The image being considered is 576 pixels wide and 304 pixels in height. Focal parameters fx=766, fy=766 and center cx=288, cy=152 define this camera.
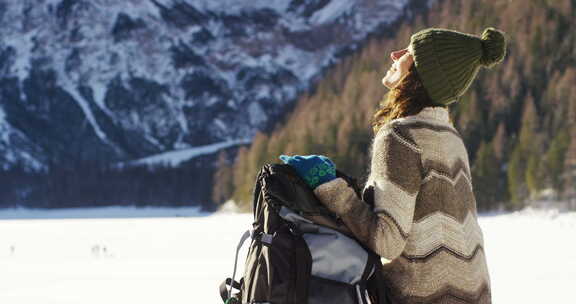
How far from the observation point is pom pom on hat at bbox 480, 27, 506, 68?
3.12 m

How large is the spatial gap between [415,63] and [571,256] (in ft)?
49.8

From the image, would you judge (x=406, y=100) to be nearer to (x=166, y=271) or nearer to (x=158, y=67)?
(x=166, y=271)

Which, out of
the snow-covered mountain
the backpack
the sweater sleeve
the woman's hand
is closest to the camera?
the backpack

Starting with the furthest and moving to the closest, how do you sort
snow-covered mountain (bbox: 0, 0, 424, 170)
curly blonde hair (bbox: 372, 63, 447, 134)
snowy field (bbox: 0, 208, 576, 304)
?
snow-covered mountain (bbox: 0, 0, 424, 170) < snowy field (bbox: 0, 208, 576, 304) < curly blonde hair (bbox: 372, 63, 447, 134)

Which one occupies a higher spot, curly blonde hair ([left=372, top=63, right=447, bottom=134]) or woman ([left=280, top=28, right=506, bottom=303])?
curly blonde hair ([left=372, top=63, right=447, bottom=134])


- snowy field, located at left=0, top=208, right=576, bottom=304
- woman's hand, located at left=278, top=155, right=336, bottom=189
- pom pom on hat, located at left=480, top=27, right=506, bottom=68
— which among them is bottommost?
snowy field, located at left=0, top=208, right=576, bottom=304

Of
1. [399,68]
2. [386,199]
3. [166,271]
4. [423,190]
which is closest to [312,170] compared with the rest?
[386,199]

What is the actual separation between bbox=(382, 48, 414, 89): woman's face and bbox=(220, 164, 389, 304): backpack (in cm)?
63

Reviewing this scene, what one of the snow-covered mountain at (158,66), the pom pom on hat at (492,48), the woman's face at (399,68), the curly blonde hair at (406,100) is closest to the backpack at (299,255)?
the curly blonde hair at (406,100)

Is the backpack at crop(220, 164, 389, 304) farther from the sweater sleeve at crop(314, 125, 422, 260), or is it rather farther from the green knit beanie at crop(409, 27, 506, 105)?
the green knit beanie at crop(409, 27, 506, 105)

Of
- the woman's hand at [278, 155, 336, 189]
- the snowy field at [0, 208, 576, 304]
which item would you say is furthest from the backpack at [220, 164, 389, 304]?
the snowy field at [0, 208, 576, 304]

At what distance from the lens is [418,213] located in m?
2.89

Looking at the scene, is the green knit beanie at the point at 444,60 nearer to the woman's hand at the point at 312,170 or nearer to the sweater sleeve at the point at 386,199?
the sweater sleeve at the point at 386,199

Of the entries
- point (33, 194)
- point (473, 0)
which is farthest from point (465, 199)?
point (33, 194)
